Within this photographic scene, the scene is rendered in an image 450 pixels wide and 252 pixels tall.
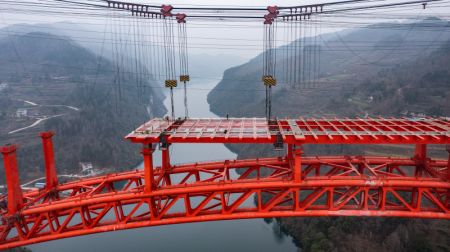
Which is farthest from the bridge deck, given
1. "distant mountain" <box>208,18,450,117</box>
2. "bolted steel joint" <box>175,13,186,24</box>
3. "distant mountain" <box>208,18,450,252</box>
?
"distant mountain" <box>208,18,450,117</box>

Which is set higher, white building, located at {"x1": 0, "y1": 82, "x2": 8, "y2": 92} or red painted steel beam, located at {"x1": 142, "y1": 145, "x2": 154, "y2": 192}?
white building, located at {"x1": 0, "y1": 82, "x2": 8, "y2": 92}

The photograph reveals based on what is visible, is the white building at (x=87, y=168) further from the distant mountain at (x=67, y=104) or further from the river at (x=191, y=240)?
the river at (x=191, y=240)

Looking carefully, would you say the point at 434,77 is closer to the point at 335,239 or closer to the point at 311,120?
the point at 335,239

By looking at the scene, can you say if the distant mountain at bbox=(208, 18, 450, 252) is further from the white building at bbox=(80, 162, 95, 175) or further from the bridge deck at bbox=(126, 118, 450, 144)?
the white building at bbox=(80, 162, 95, 175)

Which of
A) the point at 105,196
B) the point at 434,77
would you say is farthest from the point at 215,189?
the point at 434,77

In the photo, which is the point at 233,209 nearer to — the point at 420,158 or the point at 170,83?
the point at 170,83

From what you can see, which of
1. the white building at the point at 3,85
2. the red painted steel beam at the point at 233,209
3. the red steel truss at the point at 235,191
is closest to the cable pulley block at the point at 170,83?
the red steel truss at the point at 235,191

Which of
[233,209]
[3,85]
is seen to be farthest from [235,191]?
[3,85]
